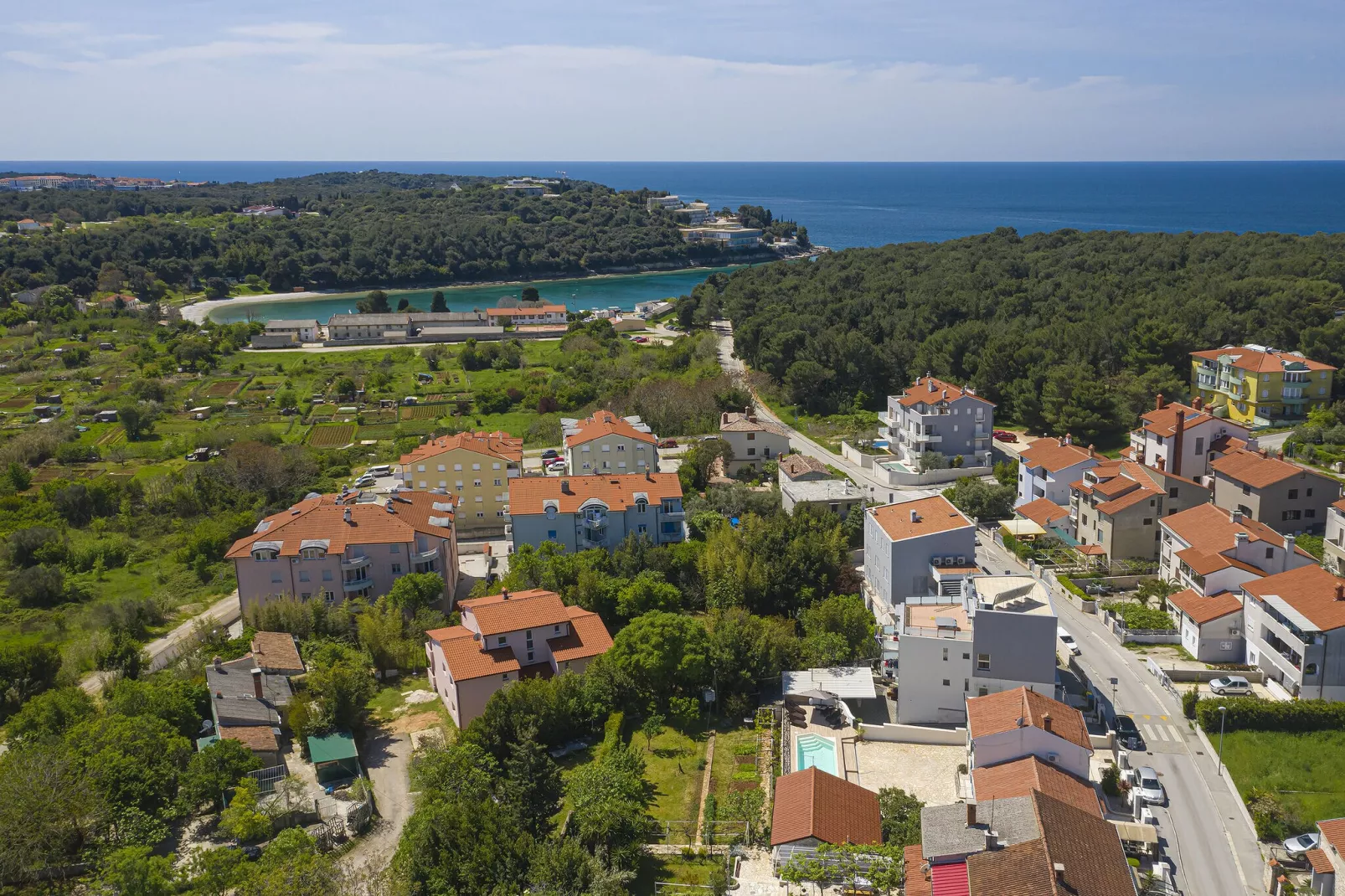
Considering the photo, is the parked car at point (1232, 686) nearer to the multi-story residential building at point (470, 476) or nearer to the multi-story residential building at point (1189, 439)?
the multi-story residential building at point (1189, 439)

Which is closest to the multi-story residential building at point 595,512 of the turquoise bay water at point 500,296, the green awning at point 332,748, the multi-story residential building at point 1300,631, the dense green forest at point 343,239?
the green awning at point 332,748

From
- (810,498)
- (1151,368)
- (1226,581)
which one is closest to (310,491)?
(810,498)

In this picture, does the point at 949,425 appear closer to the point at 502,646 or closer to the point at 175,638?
the point at 502,646

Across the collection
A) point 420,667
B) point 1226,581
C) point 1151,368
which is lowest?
point 420,667

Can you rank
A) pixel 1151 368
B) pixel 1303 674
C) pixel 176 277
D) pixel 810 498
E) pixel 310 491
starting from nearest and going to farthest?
pixel 1303 674 < pixel 810 498 < pixel 310 491 < pixel 1151 368 < pixel 176 277

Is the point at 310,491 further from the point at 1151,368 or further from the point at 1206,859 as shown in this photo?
the point at 1151,368

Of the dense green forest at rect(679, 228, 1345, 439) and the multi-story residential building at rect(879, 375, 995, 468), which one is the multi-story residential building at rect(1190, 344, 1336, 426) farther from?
the multi-story residential building at rect(879, 375, 995, 468)
